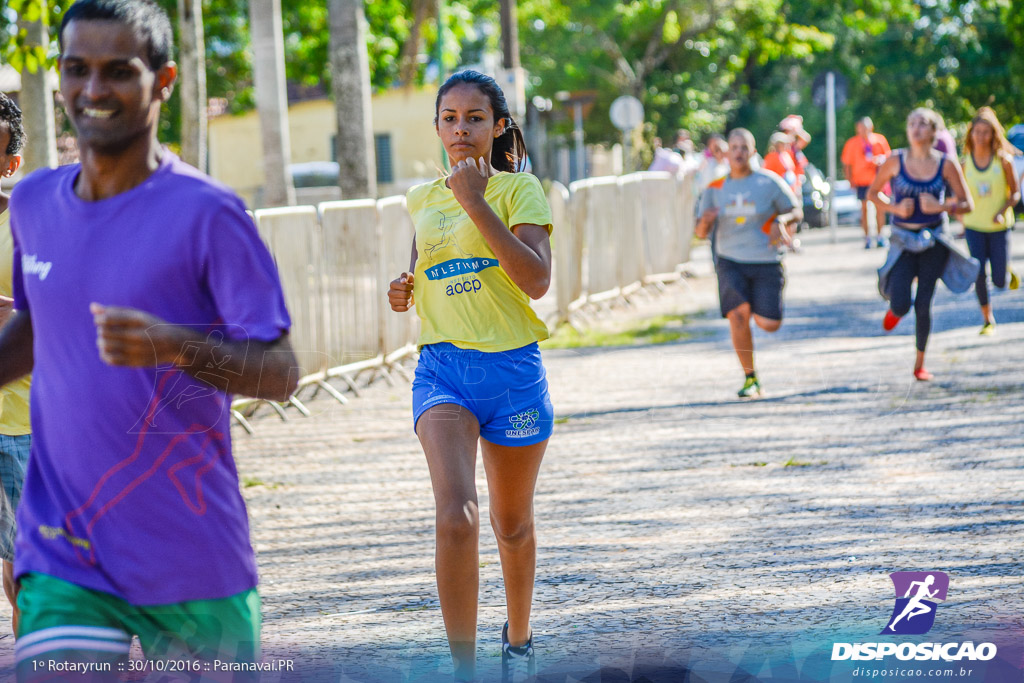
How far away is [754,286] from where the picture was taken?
964 cm

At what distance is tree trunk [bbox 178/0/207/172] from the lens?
1591 cm

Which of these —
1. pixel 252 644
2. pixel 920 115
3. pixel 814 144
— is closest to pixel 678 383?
pixel 920 115

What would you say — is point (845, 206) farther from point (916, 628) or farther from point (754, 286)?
point (916, 628)

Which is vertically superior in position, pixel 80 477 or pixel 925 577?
pixel 80 477

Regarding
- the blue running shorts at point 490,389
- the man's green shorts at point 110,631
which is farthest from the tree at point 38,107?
the man's green shorts at point 110,631

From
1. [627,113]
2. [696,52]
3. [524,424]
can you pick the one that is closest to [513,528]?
[524,424]

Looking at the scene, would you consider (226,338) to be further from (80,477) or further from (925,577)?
(925,577)

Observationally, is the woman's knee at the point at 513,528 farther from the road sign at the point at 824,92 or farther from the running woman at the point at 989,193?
the road sign at the point at 824,92

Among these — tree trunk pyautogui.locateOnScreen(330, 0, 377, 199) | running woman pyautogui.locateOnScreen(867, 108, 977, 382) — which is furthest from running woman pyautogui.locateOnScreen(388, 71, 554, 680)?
tree trunk pyautogui.locateOnScreen(330, 0, 377, 199)

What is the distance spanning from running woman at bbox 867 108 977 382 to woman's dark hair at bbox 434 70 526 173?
20.0ft

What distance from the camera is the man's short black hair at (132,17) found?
8.09 feet

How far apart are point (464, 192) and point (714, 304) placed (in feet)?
41.1

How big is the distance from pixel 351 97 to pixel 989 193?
22.8ft

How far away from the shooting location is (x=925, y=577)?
5074 mm
